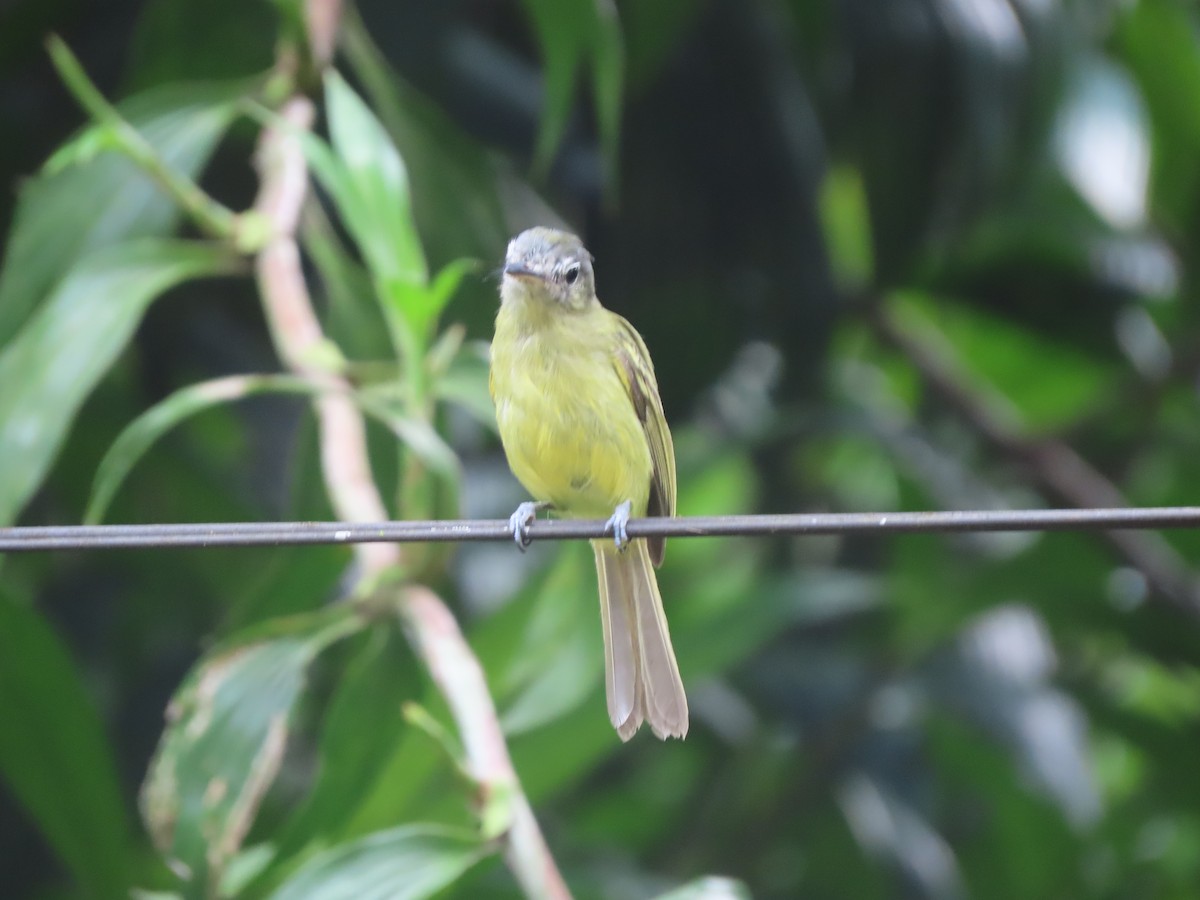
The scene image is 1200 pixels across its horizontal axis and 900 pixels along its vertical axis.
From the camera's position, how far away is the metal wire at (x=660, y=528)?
48.3 inches

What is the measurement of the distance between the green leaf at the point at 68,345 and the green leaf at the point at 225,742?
0.35 metres

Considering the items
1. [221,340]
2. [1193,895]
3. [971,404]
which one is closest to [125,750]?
[221,340]

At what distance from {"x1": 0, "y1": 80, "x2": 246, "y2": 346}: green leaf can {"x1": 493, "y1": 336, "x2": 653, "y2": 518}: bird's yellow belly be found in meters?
0.59

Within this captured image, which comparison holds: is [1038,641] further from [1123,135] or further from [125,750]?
[125,750]

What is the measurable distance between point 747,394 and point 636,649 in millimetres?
2128

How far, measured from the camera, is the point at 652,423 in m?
2.63

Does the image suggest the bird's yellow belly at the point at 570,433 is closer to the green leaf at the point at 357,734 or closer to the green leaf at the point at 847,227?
the green leaf at the point at 357,734

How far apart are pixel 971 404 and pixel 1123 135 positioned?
2.63ft

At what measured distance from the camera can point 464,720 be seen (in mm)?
1802

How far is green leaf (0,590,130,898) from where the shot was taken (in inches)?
85.5

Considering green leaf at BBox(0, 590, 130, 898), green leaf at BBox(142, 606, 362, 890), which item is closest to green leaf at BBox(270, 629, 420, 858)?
green leaf at BBox(142, 606, 362, 890)

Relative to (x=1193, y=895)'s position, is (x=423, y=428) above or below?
above

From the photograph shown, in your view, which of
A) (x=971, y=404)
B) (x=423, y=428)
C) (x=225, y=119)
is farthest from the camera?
(x=971, y=404)

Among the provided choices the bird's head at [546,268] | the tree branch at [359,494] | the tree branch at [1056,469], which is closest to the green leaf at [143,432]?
the tree branch at [359,494]
